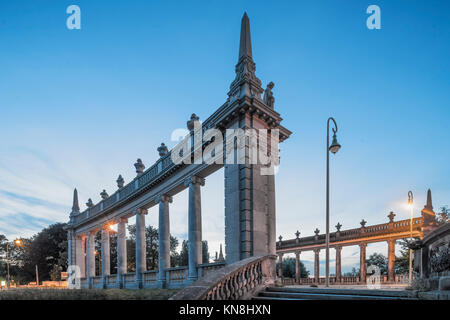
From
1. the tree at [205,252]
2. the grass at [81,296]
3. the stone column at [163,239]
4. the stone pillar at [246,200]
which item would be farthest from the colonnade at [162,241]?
the tree at [205,252]

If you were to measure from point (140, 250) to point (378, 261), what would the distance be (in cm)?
6189

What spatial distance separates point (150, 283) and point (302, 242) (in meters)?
23.0

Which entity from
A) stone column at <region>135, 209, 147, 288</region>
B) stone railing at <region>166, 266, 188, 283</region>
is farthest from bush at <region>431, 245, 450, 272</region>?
stone column at <region>135, 209, 147, 288</region>

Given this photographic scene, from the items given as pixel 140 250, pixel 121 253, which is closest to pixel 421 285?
pixel 140 250

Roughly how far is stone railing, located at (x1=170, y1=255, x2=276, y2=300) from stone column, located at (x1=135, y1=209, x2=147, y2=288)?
13179 mm

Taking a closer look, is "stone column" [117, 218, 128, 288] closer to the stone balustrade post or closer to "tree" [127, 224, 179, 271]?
the stone balustrade post

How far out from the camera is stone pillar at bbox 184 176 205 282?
13969mm

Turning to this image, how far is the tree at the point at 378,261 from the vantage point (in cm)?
6194

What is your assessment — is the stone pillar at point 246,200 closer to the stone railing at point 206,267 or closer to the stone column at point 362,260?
the stone railing at point 206,267

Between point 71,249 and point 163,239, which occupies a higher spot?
point 163,239

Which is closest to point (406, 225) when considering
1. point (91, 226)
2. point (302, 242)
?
point (302, 242)

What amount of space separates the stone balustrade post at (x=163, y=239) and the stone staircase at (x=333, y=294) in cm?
994

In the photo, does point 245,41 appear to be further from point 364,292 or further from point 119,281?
point 119,281

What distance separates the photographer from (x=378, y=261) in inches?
2510
